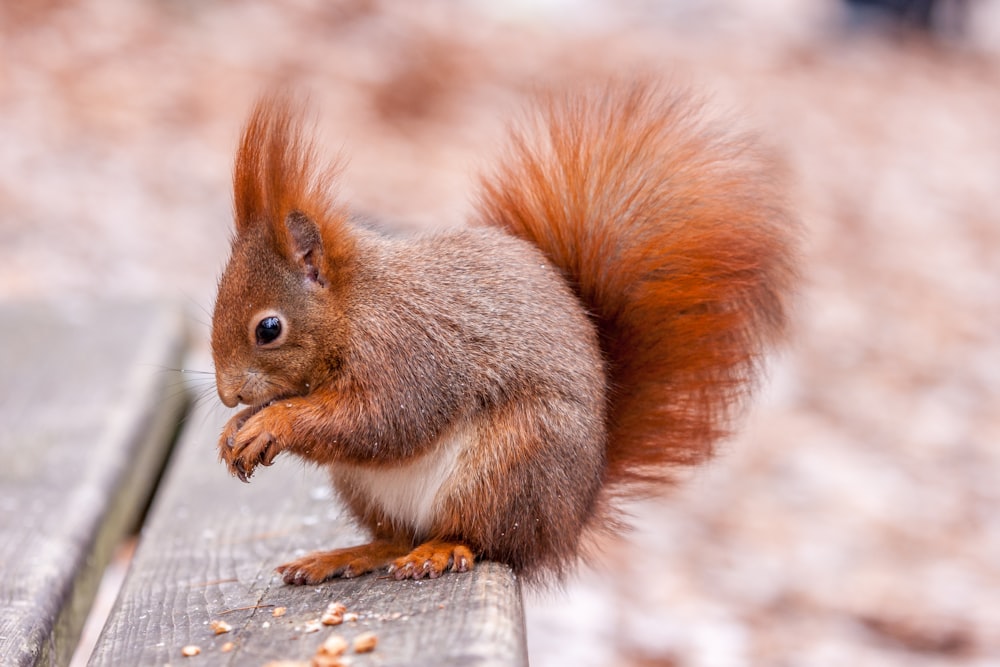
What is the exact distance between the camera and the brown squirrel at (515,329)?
1.25m

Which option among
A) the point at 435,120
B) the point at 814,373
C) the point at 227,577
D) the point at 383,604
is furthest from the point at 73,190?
the point at 383,604

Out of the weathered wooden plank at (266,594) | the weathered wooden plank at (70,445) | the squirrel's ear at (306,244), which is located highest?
the squirrel's ear at (306,244)

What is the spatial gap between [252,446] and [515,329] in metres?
0.29

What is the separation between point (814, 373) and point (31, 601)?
9.94 ft

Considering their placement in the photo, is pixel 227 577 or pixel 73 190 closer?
pixel 227 577

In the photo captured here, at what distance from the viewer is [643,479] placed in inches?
58.6

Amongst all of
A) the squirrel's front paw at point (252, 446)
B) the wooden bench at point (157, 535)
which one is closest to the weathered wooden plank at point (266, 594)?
the wooden bench at point (157, 535)

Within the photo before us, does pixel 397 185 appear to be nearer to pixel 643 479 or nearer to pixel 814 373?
pixel 814 373

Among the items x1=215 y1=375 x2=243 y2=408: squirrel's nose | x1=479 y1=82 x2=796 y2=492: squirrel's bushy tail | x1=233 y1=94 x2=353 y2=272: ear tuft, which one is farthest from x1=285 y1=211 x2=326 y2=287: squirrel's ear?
x1=479 y1=82 x2=796 y2=492: squirrel's bushy tail

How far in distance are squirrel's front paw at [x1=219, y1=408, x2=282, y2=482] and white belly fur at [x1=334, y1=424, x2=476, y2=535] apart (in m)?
0.12

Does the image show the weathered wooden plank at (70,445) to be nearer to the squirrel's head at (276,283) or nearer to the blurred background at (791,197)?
the blurred background at (791,197)

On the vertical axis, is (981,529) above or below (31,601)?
below

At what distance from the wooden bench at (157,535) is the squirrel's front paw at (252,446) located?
0.44 feet

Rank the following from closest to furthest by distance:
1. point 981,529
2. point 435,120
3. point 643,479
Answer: point 643,479 < point 981,529 < point 435,120
